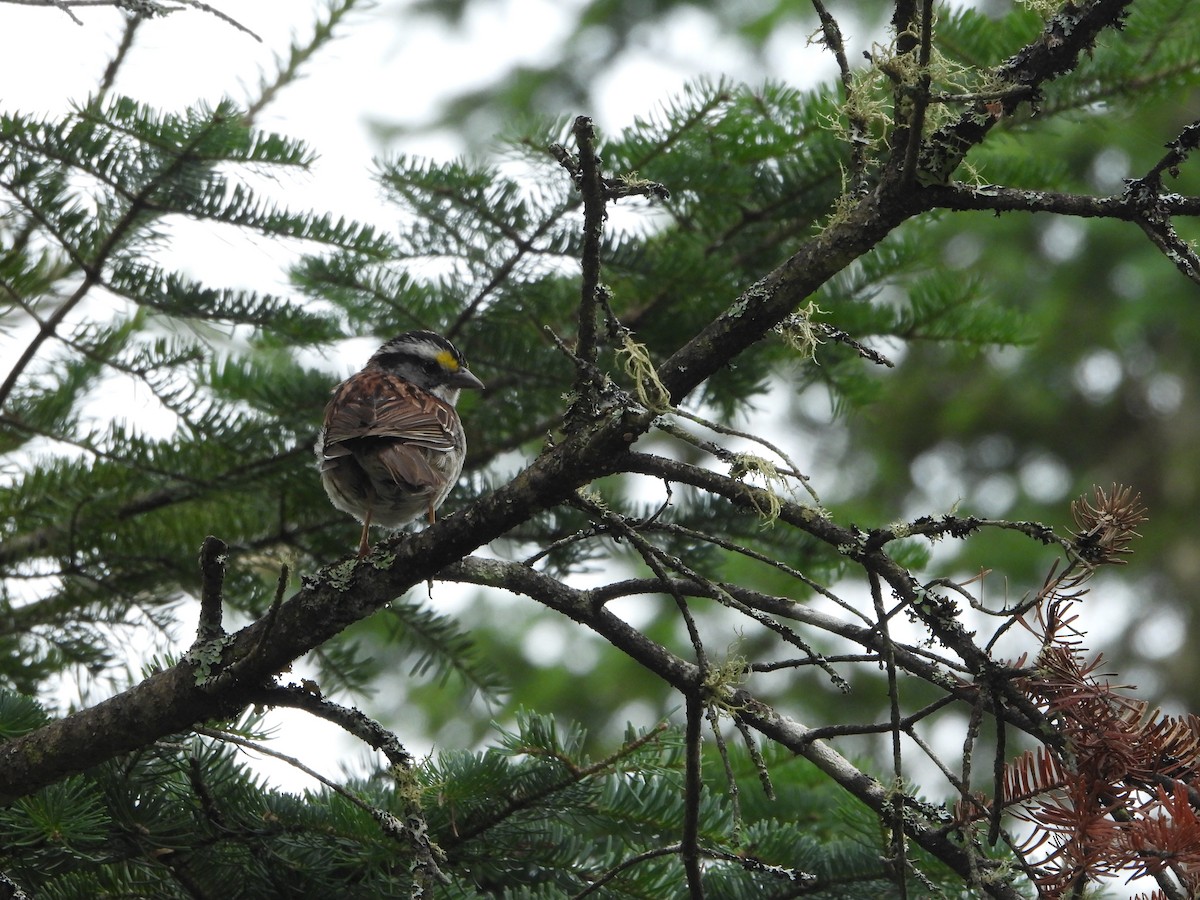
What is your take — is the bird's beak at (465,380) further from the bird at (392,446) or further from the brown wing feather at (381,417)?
the brown wing feather at (381,417)

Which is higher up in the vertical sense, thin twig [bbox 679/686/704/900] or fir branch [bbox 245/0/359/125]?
fir branch [bbox 245/0/359/125]

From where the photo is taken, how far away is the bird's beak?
4.51 m

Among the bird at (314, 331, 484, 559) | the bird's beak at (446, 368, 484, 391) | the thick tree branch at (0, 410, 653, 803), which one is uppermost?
the bird's beak at (446, 368, 484, 391)

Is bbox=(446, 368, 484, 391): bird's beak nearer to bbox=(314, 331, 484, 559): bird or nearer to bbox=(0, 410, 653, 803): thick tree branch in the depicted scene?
bbox=(314, 331, 484, 559): bird

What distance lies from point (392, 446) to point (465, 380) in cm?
58

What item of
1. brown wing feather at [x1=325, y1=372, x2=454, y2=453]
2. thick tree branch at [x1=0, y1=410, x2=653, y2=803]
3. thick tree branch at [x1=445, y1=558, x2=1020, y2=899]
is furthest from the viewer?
brown wing feather at [x1=325, y1=372, x2=454, y2=453]

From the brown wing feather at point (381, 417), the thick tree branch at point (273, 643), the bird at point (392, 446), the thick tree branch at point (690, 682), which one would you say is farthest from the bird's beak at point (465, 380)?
the thick tree branch at point (273, 643)

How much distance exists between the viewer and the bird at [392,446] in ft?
13.2

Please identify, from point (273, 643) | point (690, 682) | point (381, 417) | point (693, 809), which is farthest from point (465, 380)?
point (693, 809)

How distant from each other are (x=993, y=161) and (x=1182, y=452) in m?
6.03

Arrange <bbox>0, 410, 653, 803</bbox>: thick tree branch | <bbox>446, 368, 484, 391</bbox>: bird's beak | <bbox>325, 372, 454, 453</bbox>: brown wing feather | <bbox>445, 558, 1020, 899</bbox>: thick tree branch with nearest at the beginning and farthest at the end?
<bbox>445, 558, 1020, 899</bbox>: thick tree branch → <bbox>0, 410, 653, 803</bbox>: thick tree branch → <bbox>325, 372, 454, 453</bbox>: brown wing feather → <bbox>446, 368, 484, 391</bbox>: bird's beak

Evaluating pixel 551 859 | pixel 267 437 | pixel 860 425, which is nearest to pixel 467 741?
pixel 860 425

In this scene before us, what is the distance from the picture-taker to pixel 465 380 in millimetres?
4609

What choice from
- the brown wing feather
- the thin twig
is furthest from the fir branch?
the thin twig
